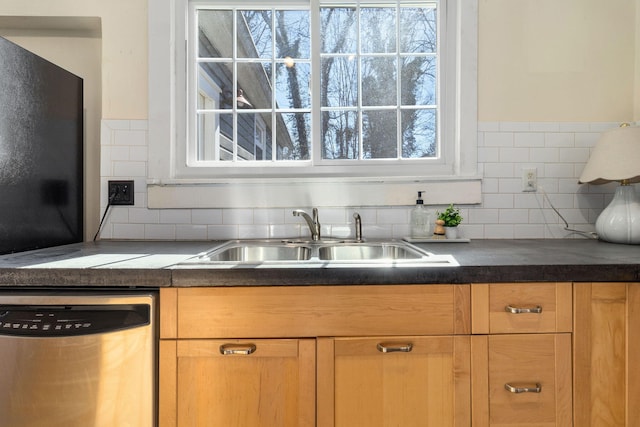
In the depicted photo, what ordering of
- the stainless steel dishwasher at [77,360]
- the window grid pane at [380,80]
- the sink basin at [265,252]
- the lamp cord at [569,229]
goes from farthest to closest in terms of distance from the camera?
1. the window grid pane at [380,80]
2. the lamp cord at [569,229]
3. the sink basin at [265,252]
4. the stainless steel dishwasher at [77,360]

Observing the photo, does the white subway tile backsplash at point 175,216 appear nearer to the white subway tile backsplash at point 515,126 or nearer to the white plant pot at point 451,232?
the white plant pot at point 451,232

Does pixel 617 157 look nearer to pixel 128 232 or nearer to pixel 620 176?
pixel 620 176

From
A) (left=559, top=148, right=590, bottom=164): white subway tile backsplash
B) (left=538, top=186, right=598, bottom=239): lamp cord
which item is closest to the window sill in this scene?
(left=538, top=186, right=598, bottom=239): lamp cord

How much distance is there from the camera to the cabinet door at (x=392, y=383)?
3.31 ft

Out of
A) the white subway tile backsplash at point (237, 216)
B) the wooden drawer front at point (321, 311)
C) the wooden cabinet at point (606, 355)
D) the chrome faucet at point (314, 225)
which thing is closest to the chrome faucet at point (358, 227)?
the chrome faucet at point (314, 225)

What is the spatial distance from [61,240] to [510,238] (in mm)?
2015

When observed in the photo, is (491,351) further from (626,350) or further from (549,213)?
(549,213)

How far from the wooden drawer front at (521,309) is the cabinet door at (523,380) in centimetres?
3

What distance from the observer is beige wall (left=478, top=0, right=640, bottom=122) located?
170cm

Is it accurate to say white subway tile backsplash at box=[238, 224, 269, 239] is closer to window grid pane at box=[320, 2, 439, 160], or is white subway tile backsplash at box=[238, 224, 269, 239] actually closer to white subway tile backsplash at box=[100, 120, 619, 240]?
white subway tile backsplash at box=[100, 120, 619, 240]

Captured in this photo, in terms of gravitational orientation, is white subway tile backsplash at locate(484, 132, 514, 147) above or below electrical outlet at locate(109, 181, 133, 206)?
above

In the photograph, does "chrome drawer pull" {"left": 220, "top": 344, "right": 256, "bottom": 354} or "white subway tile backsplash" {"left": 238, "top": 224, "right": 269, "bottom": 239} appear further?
"white subway tile backsplash" {"left": 238, "top": 224, "right": 269, "bottom": 239}

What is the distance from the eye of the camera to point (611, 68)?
1.71 metres

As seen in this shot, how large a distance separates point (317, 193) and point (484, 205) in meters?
0.79
